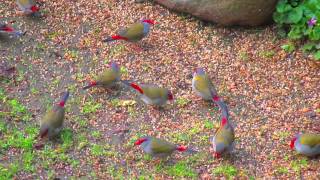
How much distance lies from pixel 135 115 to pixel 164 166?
2.67 ft

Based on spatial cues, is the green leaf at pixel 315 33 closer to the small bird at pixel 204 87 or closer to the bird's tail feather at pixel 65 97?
the small bird at pixel 204 87

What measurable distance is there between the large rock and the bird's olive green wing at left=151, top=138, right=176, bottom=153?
2253 millimetres

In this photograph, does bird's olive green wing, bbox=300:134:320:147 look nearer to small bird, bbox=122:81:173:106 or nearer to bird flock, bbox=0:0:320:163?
bird flock, bbox=0:0:320:163

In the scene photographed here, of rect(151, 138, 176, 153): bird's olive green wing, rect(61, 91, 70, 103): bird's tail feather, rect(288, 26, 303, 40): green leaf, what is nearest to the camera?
rect(151, 138, 176, 153): bird's olive green wing

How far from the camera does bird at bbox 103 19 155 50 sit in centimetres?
712

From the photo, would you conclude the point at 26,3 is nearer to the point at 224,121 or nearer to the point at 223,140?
the point at 224,121

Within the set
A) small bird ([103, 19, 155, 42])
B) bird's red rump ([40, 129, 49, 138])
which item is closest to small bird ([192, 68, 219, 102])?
small bird ([103, 19, 155, 42])

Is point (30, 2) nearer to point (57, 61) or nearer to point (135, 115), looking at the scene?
point (57, 61)

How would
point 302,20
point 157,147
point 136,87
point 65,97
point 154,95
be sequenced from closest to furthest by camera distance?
point 157,147 < point 65,97 < point 154,95 < point 136,87 < point 302,20

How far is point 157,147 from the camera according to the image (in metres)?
5.70

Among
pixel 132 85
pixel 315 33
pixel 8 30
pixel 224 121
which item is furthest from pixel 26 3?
pixel 315 33

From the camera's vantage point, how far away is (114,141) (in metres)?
6.06

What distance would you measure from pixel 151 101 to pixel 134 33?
109 cm

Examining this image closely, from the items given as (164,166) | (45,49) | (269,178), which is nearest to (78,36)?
(45,49)
